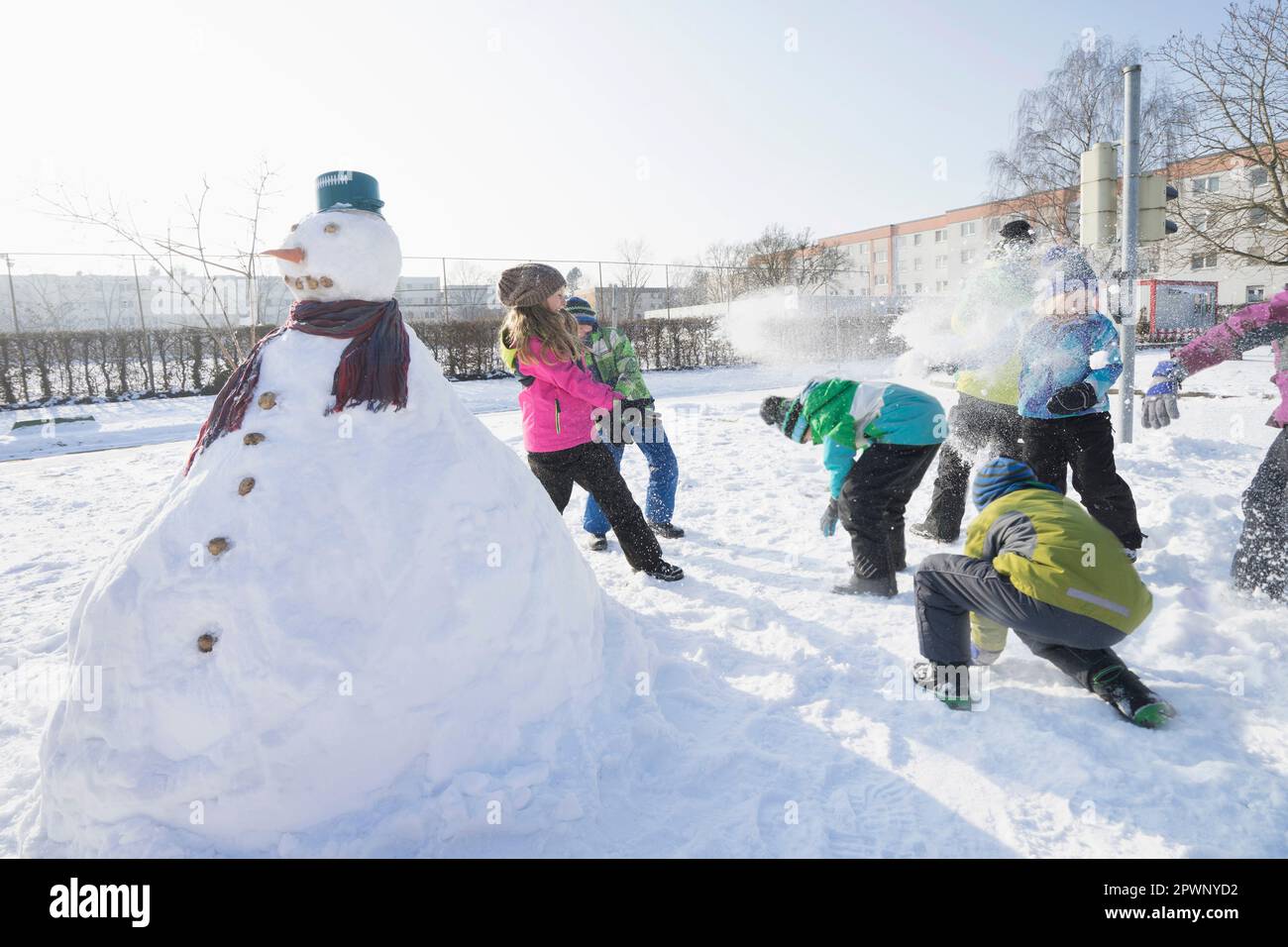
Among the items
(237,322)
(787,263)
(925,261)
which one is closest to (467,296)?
(237,322)

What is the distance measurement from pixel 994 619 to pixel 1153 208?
229 inches

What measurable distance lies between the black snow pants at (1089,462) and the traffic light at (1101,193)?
3319 millimetres

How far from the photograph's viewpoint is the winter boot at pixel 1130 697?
2500 millimetres

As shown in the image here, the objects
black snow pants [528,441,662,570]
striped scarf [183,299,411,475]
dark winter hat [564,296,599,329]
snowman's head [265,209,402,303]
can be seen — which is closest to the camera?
striped scarf [183,299,411,475]

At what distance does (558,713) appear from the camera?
7.77 feet

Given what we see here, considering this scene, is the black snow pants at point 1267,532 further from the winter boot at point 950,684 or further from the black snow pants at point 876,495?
the winter boot at point 950,684

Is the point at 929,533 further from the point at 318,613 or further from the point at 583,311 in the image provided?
the point at 318,613

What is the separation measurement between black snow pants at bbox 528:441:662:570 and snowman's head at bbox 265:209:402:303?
173cm

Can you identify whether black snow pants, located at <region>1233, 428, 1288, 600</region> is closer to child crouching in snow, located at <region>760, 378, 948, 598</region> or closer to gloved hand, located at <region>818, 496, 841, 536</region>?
child crouching in snow, located at <region>760, 378, 948, 598</region>

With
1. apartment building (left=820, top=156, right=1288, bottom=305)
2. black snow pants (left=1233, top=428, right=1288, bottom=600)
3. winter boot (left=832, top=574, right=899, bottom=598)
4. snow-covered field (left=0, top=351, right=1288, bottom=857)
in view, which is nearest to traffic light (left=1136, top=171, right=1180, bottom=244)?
snow-covered field (left=0, top=351, right=1288, bottom=857)

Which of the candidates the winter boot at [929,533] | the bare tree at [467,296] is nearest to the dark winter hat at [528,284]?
the winter boot at [929,533]

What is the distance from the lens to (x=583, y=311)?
4785 millimetres

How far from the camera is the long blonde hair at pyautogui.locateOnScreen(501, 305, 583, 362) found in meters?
3.75
